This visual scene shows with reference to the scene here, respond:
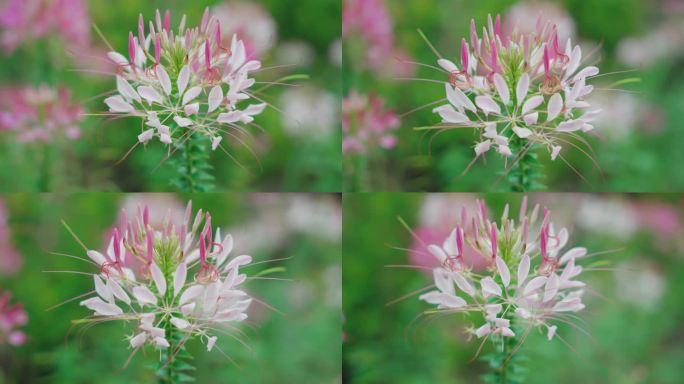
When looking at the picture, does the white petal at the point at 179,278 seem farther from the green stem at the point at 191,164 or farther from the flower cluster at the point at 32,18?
the flower cluster at the point at 32,18

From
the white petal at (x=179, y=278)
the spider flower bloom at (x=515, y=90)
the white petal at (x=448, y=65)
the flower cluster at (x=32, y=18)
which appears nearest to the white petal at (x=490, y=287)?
the spider flower bloom at (x=515, y=90)

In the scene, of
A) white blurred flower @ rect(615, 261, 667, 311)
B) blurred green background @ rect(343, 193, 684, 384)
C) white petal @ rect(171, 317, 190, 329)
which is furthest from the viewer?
white blurred flower @ rect(615, 261, 667, 311)

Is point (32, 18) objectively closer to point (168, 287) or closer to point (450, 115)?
point (168, 287)

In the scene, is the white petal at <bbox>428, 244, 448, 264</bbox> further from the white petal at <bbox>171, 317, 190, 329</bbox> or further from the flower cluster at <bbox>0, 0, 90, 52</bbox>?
the flower cluster at <bbox>0, 0, 90, 52</bbox>

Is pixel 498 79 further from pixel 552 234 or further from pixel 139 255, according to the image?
pixel 139 255

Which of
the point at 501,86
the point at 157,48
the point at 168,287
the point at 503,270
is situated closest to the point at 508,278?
the point at 503,270

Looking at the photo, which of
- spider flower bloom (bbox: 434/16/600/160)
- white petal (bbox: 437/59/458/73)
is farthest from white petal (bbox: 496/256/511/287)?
white petal (bbox: 437/59/458/73)
